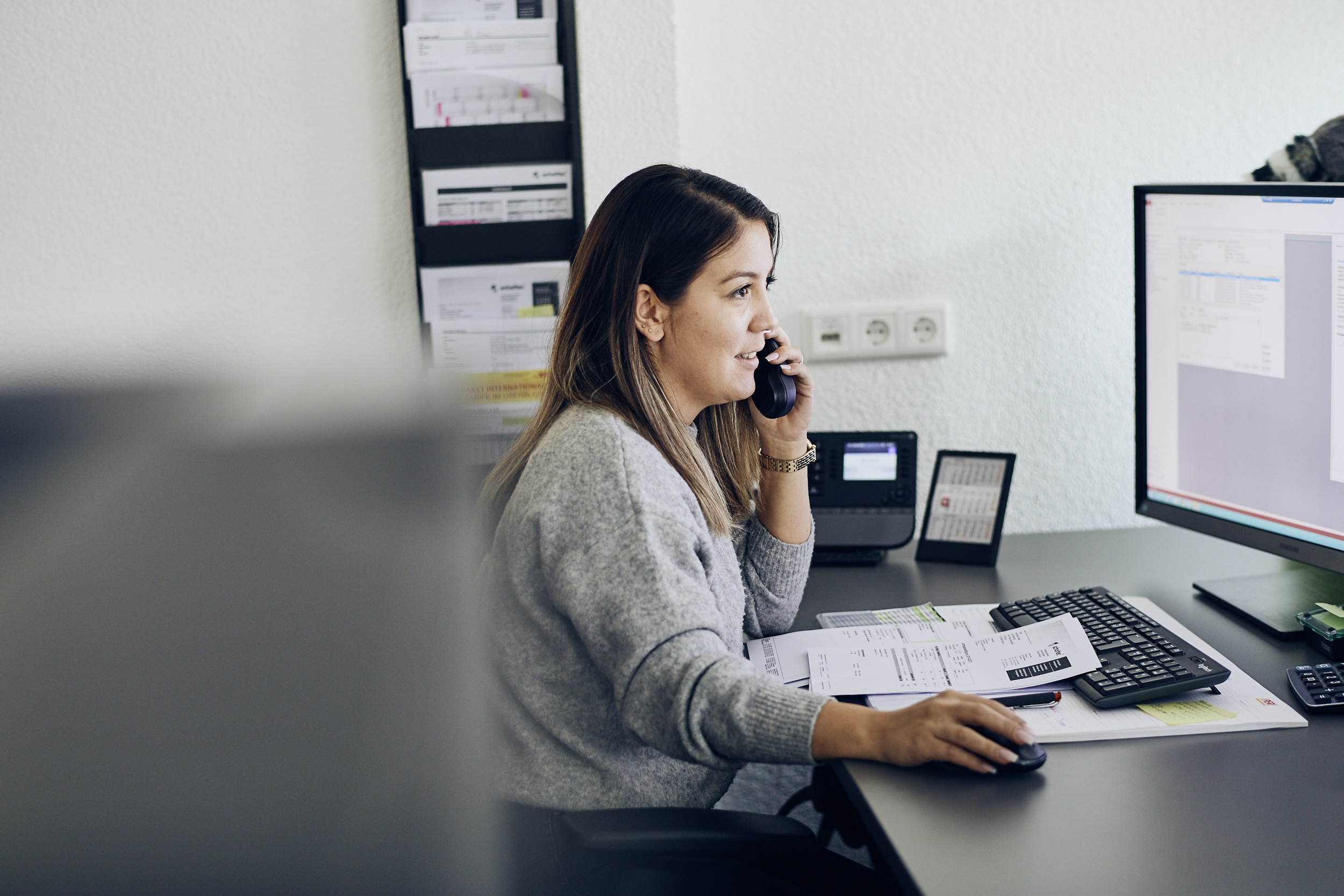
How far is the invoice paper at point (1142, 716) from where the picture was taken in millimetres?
872

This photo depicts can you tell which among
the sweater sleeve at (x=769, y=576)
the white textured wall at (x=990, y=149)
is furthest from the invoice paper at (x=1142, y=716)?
the white textured wall at (x=990, y=149)

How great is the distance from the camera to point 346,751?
8.2 inches

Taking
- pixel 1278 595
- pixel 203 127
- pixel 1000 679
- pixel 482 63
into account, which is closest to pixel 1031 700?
pixel 1000 679

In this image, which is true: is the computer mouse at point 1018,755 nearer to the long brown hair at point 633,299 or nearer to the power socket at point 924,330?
the long brown hair at point 633,299

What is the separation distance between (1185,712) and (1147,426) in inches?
20.0

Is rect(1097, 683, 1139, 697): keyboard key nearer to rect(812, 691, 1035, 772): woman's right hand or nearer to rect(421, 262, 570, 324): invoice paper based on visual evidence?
rect(812, 691, 1035, 772): woman's right hand

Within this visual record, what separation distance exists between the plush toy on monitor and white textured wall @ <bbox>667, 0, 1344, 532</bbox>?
207mm

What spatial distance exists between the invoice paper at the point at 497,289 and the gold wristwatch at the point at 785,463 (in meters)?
0.39

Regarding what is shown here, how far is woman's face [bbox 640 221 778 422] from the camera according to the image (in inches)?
44.0

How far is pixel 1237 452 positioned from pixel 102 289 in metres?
1.24

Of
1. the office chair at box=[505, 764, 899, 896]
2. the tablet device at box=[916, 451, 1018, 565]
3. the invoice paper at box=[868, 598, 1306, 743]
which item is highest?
the tablet device at box=[916, 451, 1018, 565]

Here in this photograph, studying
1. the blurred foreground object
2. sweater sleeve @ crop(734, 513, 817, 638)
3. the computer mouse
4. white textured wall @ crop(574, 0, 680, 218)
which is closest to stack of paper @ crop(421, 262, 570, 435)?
white textured wall @ crop(574, 0, 680, 218)

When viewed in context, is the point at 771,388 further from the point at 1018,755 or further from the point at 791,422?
the point at 1018,755

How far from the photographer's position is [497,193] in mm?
1458
